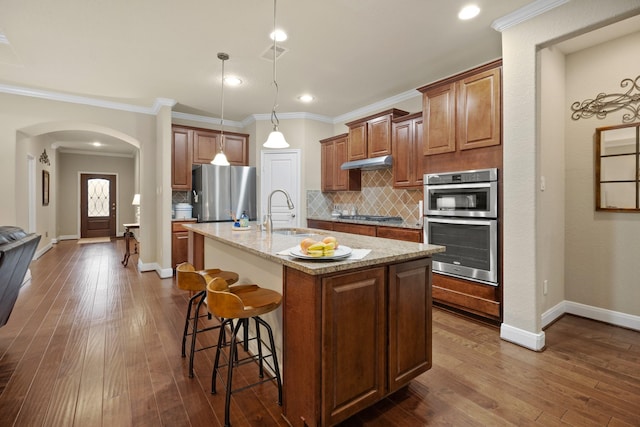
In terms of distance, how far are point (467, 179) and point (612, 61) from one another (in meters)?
1.71

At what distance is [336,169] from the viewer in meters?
5.14

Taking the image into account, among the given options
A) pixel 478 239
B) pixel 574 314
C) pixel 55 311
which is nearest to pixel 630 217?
pixel 574 314

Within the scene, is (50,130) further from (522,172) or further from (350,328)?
(522,172)

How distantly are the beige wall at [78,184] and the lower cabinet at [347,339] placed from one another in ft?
34.1

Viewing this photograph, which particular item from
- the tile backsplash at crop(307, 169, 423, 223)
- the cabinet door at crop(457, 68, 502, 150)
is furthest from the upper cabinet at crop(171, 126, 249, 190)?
the cabinet door at crop(457, 68, 502, 150)

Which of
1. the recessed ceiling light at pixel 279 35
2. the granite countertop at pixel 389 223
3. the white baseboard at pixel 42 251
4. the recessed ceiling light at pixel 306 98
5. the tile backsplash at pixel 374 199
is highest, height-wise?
the recessed ceiling light at pixel 306 98

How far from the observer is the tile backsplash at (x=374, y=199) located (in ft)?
14.3

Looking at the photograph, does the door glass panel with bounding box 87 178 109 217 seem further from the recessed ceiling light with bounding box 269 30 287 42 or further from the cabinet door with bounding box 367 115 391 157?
the recessed ceiling light with bounding box 269 30 287 42

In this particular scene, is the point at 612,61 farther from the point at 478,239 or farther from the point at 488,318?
the point at 488,318

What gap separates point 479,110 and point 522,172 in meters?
0.74

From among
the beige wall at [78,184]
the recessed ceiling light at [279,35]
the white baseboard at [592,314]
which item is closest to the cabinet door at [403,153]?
the recessed ceiling light at [279,35]

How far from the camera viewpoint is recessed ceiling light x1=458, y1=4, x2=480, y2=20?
96.2 inches

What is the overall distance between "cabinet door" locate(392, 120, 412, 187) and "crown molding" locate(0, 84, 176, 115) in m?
3.35

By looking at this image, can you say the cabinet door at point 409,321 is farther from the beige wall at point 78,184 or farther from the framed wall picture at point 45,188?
the beige wall at point 78,184
